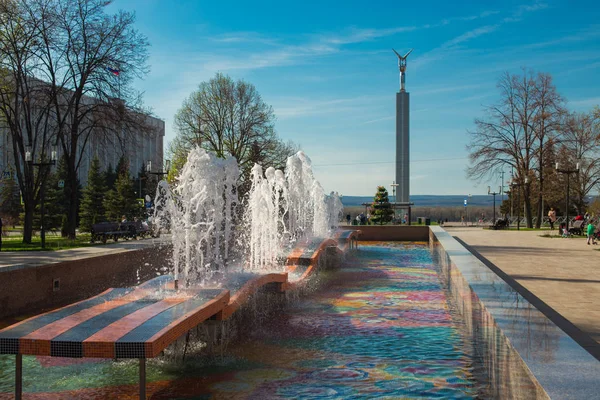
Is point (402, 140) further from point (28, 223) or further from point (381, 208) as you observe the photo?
point (28, 223)

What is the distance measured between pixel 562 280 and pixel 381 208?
2796 cm

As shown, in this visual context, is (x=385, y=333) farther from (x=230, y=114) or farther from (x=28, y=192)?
(x=230, y=114)

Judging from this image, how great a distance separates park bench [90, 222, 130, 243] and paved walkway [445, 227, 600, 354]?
37.9 feet

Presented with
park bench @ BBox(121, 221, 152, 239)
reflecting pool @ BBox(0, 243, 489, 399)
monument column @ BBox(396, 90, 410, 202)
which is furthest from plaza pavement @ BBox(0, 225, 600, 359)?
monument column @ BBox(396, 90, 410, 202)

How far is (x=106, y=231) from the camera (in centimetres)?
1911

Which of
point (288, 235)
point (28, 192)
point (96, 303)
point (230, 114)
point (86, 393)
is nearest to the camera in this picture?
point (86, 393)

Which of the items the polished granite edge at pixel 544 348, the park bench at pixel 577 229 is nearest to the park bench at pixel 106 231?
the polished granite edge at pixel 544 348

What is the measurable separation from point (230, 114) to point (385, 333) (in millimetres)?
29875

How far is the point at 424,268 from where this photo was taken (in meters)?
13.3

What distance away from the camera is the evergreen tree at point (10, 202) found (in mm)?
40056

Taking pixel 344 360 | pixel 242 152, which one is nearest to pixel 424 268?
pixel 344 360

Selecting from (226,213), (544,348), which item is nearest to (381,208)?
(226,213)

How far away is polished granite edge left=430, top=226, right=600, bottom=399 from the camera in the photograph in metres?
2.87

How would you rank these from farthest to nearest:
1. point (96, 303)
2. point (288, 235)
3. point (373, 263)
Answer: point (288, 235)
point (373, 263)
point (96, 303)
